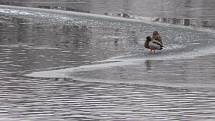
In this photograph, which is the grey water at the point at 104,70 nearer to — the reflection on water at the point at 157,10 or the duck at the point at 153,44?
the duck at the point at 153,44

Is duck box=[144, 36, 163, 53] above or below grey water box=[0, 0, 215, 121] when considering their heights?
above

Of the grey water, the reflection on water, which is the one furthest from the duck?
the reflection on water

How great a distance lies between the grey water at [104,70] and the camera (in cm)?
1252

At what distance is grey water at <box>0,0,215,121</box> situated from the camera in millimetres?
12523

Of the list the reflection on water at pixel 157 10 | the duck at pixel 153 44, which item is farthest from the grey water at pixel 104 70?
the reflection on water at pixel 157 10

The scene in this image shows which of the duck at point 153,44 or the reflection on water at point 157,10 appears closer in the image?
the duck at point 153,44

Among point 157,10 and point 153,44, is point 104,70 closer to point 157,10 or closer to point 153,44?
point 153,44

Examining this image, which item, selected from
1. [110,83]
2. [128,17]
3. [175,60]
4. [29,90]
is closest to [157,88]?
[110,83]

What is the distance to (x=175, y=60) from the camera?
2044cm

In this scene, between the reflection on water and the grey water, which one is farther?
the reflection on water

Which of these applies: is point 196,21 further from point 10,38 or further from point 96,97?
point 96,97

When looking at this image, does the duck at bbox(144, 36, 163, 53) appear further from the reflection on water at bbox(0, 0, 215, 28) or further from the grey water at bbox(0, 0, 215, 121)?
the reflection on water at bbox(0, 0, 215, 28)

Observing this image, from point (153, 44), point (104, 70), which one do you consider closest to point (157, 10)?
point (153, 44)

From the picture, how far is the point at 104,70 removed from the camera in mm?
18250
